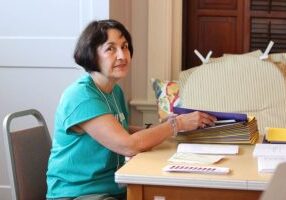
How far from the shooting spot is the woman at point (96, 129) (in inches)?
72.8

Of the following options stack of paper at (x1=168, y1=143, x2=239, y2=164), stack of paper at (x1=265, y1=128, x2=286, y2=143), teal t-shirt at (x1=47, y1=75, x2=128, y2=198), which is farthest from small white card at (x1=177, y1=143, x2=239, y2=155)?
teal t-shirt at (x1=47, y1=75, x2=128, y2=198)

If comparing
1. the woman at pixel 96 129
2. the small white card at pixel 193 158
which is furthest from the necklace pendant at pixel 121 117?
the small white card at pixel 193 158

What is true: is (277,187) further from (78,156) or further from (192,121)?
(78,156)

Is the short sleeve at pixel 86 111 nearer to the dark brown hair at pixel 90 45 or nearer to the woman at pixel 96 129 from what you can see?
A: the woman at pixel 96 129

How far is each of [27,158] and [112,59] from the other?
48 centimetres

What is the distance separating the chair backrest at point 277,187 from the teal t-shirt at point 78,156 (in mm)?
836

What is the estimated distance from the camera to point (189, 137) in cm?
203

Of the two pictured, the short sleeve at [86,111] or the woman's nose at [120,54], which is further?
the woman's nose at [120,54]

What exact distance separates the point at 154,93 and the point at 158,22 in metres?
0.39

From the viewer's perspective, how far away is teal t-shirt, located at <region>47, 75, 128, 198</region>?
1.88 m

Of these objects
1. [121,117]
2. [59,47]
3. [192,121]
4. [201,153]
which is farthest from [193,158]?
[59,47]

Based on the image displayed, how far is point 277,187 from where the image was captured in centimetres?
111

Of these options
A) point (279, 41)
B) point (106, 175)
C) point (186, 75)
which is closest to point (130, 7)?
point (186, 75)

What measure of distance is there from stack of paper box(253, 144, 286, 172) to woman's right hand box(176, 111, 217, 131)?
20 centimetres
